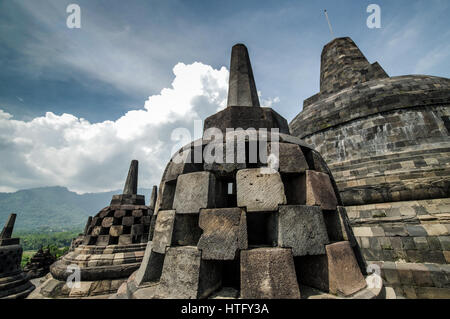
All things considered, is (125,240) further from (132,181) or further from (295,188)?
(295,188)

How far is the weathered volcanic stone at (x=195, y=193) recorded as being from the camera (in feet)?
7.49

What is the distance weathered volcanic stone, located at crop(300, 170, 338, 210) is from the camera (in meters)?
2.22

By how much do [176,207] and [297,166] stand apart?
1.63 m

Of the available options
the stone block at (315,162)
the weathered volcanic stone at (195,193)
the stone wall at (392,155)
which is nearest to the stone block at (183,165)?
the weathered volcanic stone at (195,193)

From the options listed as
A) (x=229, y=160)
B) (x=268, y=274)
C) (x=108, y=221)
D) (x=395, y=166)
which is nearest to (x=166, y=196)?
(x=229, y=160)

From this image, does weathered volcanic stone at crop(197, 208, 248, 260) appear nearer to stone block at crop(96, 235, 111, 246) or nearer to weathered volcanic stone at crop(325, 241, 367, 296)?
weathered volcanic stone at crop(325, 241, 367, 296)

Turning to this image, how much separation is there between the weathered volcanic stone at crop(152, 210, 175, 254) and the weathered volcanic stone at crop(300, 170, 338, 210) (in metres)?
1.70

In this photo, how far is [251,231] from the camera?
2770mm

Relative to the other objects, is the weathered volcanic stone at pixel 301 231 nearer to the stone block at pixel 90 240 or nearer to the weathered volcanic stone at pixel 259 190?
the weathered volcanic stone at pixel 259 190

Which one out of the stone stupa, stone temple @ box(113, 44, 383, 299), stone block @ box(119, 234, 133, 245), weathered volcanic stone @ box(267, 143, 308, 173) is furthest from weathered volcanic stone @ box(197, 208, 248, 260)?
the stone stupa

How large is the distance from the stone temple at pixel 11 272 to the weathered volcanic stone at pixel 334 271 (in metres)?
9.53

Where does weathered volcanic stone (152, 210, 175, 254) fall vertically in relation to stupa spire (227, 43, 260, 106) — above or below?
below

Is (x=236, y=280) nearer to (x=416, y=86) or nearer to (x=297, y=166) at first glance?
(x=297, y=166)

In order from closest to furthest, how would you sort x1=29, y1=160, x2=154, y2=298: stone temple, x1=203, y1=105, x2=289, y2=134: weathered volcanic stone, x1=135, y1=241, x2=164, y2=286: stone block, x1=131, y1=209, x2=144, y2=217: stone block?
1. x1=135, y1=241, x2=164, y2=286: stone block
2. x1=203, y1=105, x2=289, y2=134: weathered volcanic stone
3. x1=29, y1=160, x2=154, y2=298: stone temple
4. x1=131, y1=209, x2=144, y2=217: stone block
